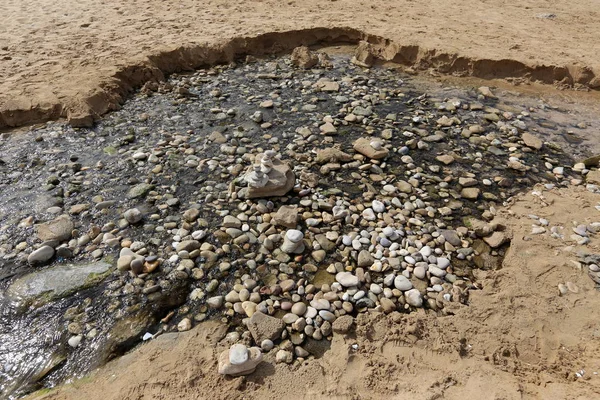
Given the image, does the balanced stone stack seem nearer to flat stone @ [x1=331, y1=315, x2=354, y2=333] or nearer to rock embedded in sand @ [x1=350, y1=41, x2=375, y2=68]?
flat stone @ [x1=331, y1=315, x2=354, y2=333]

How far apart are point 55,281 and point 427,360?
3387 millimetres

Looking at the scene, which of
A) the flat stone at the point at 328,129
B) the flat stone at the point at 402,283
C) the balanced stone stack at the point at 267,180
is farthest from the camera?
the flat stone at the point at 328,129

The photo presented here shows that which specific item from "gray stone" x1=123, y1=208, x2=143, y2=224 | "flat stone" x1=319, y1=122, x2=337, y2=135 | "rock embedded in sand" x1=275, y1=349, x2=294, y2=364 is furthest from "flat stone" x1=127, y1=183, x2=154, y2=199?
"rock embedded in sand" x1=275, y1=349, x2=294, y2=364

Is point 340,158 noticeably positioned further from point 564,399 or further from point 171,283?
point 564,399

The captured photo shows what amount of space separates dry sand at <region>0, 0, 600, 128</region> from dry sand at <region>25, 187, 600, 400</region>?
444 cm

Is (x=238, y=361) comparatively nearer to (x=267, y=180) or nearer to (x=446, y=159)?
(x=267, y=180)

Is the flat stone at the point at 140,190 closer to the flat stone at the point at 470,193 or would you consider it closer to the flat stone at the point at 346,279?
the flat stone at the point at 346,279

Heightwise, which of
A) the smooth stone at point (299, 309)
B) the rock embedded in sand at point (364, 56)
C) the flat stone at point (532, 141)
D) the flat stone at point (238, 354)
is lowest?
the smooth stone at point (299, 309)

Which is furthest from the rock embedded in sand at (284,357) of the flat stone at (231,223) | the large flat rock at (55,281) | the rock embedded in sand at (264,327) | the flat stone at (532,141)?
the flat stone at (532,141)

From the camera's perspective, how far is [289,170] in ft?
14.9

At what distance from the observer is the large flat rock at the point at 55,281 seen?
3.46 metres

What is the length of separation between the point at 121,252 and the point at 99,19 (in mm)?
7908

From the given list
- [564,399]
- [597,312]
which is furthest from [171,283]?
[597,312]

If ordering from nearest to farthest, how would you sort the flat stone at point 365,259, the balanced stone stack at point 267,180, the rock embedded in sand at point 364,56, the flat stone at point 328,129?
the flat stone at point 365,259
the balanced stone stack at point 267,180
the flat stone at point 328,129
the rock embedded in sand at point 364,56
